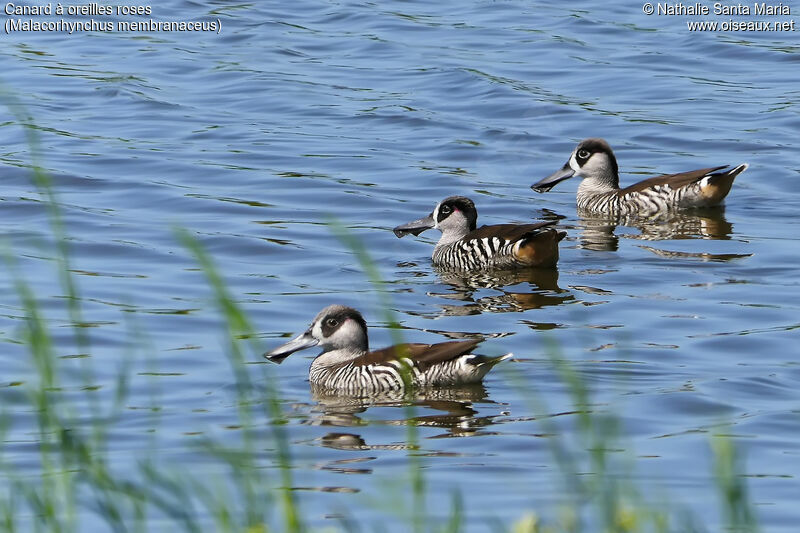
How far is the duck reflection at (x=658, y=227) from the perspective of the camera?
547 inches

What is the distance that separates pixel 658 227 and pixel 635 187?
2.78ft

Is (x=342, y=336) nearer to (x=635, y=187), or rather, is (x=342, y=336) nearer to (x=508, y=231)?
(x=508, y=231)

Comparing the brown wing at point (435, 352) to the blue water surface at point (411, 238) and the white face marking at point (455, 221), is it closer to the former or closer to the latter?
the blue water surface at point (411, 238)

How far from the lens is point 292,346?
9.59m

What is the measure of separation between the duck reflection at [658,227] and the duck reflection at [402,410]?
4950 mm

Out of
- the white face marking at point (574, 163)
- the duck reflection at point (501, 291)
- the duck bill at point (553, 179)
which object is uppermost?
the white face marking at point (574, 163)

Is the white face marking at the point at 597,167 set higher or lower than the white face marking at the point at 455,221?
higher

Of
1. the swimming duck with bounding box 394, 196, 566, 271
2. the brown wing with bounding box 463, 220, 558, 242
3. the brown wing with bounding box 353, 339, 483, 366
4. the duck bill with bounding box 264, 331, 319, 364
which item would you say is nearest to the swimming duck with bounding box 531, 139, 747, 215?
the swimming duck with bounding box 394, 196, 566, 271

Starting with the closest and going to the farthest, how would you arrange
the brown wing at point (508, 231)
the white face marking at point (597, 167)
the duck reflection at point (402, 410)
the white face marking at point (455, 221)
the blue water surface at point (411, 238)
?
1. the blue water surface at point (411, 238)
2. the duck reflection at point (402, 410)
3. the brown wing at point (508, 231)
4. the white face marking at point (455, 221)
5. the white face marking at point (597, 167)

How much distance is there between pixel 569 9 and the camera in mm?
26078

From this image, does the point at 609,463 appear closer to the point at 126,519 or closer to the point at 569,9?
the point at 126,519

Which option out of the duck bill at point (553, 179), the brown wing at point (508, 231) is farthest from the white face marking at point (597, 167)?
the brown wing at point (508, 231)

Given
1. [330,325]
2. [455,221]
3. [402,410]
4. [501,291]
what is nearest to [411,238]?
[455,221]

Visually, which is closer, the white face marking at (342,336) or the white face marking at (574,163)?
the white face marking at (342,336)
